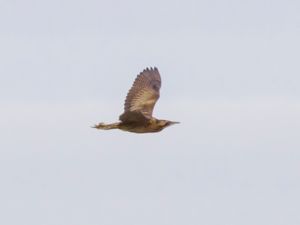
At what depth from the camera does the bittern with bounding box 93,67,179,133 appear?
1090 inches

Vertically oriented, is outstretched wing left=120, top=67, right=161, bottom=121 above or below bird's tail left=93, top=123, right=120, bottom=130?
above

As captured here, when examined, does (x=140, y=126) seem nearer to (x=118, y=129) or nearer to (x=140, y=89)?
(x=118, y=129)

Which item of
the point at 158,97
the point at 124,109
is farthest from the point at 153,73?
the point at 124,109

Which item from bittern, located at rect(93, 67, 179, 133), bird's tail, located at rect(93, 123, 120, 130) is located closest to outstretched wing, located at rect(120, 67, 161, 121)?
bittern, located at rect(93, 67, 179, 133)

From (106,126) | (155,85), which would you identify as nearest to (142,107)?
(155,85)

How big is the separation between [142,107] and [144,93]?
831 mm

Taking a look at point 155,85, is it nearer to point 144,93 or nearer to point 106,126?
point 144,93

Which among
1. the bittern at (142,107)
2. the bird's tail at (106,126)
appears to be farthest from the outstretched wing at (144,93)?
the bird's tail at (106,126)

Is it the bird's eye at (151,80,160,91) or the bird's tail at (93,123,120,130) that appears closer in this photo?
the bird's tail at (93,123,120,130)

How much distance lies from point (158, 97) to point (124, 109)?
2.20m

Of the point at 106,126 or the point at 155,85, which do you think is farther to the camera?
the point at 155,85

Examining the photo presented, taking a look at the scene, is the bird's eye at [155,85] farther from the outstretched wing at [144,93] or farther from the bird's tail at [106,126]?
the bird's tail at [106,126]

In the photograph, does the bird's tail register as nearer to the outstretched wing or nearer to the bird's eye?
the outstretched wing

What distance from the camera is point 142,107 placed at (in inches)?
1203
